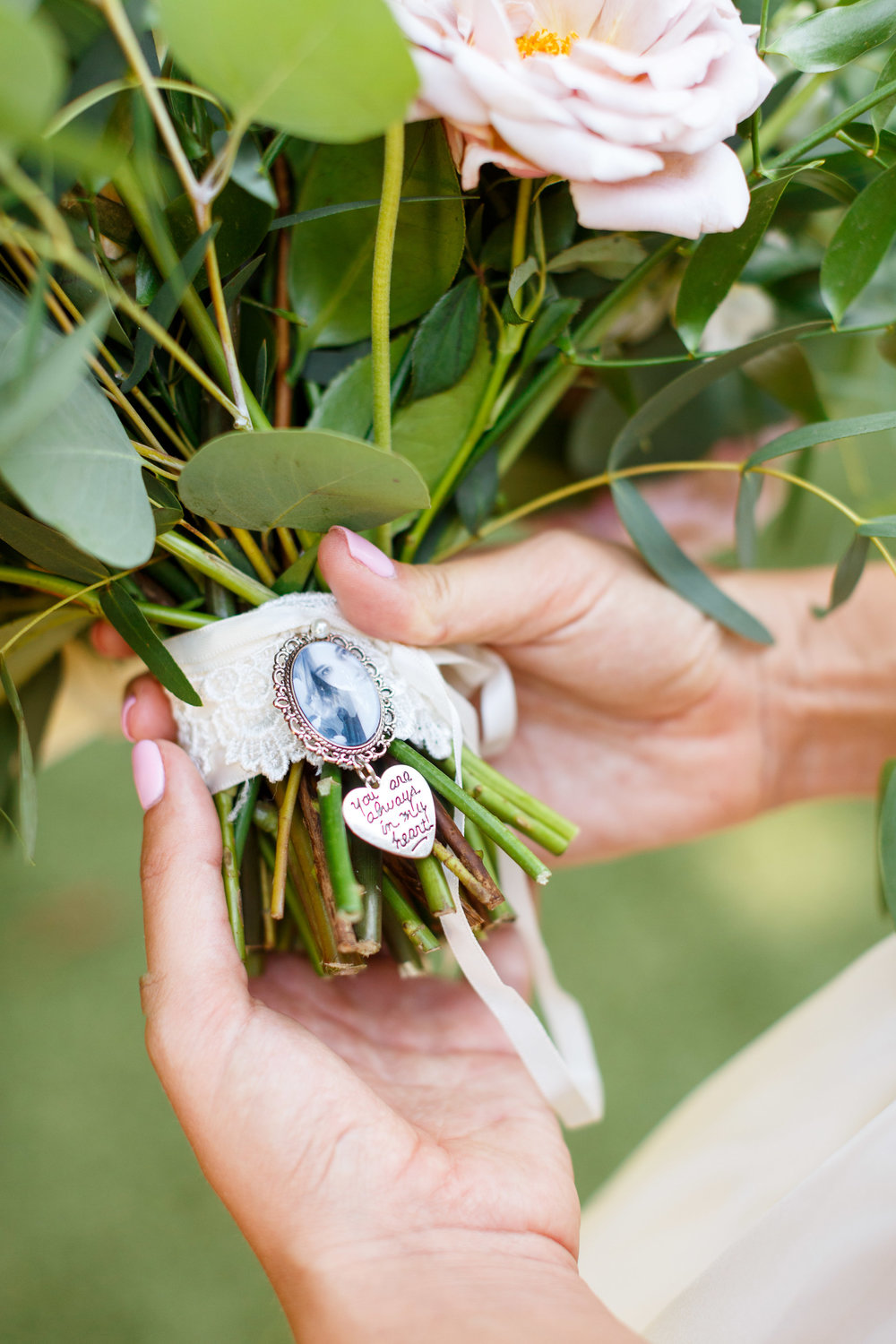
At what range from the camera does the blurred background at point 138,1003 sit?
103cm

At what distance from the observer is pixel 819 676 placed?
0.91 meters

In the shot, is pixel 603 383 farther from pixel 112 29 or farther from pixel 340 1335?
pixel 340 1335

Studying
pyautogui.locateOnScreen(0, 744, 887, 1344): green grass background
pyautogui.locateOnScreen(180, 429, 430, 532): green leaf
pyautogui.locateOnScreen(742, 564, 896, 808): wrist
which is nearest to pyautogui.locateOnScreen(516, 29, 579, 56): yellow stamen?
pyautogui.locateOnScreen(180, 429, 430, 532): green leaf

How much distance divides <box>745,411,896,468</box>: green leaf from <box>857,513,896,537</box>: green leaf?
51 millimetres

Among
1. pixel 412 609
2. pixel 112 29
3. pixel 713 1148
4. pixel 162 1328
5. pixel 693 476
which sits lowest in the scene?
pixel 162 1328

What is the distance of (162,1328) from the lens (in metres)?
1.01

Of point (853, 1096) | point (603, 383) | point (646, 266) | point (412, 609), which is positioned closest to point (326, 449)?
point (412, 609)

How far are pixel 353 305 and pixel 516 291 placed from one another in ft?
0.36

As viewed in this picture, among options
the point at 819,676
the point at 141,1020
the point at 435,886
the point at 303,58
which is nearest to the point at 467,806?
the point at 435,886

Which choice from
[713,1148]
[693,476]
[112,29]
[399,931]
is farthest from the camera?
[693,476]

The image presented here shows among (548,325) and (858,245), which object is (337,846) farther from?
(858,245)

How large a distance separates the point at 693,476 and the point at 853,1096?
0.61 m

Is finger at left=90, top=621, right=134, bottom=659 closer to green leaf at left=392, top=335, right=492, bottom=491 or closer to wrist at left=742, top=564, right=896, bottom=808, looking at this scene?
green leaf at left=392, top=335, right=492, bottom=491

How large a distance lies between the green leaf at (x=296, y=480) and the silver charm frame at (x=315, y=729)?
84mm
